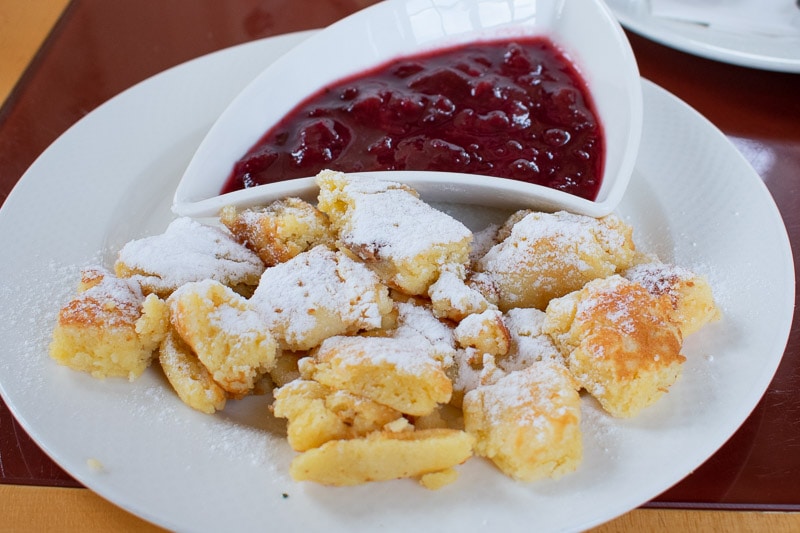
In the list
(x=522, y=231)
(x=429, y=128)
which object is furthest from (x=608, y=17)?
(x=522, y=231)

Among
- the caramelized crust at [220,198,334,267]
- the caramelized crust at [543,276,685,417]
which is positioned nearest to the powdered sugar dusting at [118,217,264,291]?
the caramelized crust at [220,198,334,267]

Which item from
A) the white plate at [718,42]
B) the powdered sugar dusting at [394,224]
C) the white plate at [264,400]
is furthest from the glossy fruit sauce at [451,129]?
the white plate at [718,42]

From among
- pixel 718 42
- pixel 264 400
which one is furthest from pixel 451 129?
pixel 718 42

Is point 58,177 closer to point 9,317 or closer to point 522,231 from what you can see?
point 9,317

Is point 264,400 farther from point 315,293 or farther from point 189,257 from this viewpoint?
point 189,257

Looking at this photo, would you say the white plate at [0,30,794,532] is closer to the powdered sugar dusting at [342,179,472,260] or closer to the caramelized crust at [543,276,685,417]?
the caramelized crust at [543,276,685,417]

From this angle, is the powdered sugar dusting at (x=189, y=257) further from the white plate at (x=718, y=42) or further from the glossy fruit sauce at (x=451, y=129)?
the white plate at (x=718, y=42)
